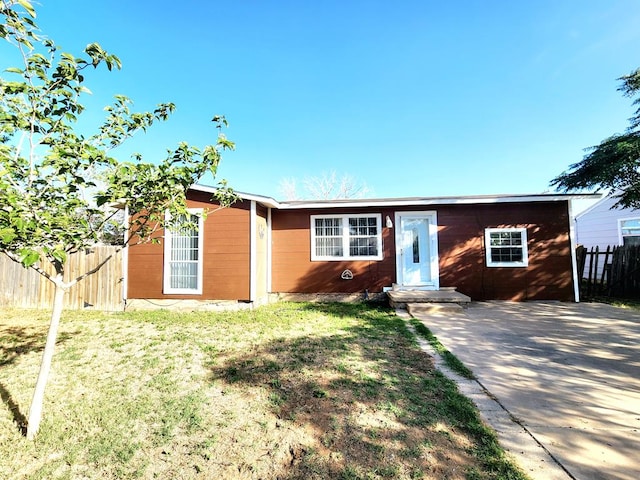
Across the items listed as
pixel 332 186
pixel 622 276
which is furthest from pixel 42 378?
pixel 332 186

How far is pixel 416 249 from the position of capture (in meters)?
8.56

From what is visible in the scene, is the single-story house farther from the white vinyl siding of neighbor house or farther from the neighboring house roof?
the white vinyl siding of neighbor house

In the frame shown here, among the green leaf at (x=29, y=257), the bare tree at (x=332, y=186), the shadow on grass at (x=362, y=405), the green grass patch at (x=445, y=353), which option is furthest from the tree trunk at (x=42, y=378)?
the bare tree at (x=332, y=186)

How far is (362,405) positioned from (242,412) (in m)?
1.06

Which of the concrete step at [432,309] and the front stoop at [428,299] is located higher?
the front stoop at [428,299]

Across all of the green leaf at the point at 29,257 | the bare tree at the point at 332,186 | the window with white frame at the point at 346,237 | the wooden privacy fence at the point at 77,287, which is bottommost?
the wooden privacy fence at the point at 77,287

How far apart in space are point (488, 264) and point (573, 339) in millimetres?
3914

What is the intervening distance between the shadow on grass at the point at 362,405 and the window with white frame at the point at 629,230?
47.9 ft

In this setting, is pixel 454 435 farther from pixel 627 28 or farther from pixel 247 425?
pixel 627 28

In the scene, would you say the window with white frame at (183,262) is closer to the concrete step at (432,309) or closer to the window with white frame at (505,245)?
the concrete step at (432,309)

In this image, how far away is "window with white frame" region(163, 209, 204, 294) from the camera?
7590 mm

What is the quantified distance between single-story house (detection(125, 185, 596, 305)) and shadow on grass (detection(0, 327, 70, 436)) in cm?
264

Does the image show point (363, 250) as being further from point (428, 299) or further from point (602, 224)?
point (602, 224)

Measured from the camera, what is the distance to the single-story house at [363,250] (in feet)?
24.7
